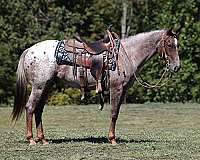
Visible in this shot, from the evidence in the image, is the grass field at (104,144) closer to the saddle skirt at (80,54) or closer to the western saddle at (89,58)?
the western saddle at (89,58)

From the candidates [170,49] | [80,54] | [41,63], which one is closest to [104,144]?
[80,54]

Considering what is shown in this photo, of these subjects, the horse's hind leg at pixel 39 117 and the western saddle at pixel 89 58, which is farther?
the horse's hind leg at pixel 39 117

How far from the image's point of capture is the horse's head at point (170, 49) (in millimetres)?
12203

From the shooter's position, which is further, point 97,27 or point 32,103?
point 97,27

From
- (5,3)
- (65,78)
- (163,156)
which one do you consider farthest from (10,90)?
Answer: (163,156)

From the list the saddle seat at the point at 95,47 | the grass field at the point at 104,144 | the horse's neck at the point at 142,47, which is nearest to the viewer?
the grass field at the point at 104,144

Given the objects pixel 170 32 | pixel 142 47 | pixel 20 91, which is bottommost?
pixel 20 91

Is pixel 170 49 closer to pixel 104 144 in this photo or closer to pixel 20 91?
pixel 104 144

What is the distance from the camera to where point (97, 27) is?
3922cm

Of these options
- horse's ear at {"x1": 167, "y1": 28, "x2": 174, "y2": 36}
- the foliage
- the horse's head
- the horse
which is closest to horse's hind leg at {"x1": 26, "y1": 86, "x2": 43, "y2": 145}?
the horse

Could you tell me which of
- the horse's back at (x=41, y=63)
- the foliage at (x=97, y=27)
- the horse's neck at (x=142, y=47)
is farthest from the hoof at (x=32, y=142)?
the foliage at (x=97, y=27)

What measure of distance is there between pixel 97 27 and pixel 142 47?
27.0 metres

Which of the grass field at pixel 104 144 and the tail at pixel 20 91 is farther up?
the tail at pixel 20 91

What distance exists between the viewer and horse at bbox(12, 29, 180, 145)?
12148mm
